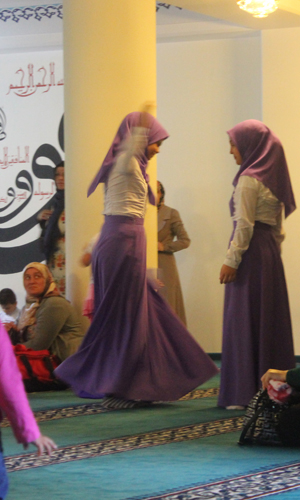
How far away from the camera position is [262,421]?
2830 millimetres

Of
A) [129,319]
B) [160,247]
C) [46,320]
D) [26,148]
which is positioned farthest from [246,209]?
[26,148]

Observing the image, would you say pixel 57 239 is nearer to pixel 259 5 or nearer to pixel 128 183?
pixel 128 183

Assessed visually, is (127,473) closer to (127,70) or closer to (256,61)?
(127,70)

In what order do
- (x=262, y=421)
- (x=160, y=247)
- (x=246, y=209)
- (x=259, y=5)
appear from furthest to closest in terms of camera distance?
(x=160, y=247), (x=259, y=5), (x=246, y=209), (x=262, y=421)

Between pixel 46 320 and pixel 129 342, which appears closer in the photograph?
pixel 129 342

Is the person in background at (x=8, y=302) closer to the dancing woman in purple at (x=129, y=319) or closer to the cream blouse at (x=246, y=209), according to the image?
the dancing woman in purple at (x=129, y=319)

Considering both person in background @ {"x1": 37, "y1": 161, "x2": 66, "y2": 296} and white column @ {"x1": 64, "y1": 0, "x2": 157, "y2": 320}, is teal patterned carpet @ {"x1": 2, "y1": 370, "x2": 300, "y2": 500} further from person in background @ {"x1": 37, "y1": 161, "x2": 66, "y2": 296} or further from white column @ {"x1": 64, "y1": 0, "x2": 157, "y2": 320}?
person in background @ {"x1": 37, "y1": 161, "x2": 66, "y2": 296}

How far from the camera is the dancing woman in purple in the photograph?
12.1 feet

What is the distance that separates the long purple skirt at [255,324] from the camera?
359 centimetres

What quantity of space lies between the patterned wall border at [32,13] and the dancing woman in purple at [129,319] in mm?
3207

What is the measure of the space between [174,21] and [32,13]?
1318 mm

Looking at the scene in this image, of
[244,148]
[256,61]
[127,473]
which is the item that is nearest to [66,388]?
[244,148]

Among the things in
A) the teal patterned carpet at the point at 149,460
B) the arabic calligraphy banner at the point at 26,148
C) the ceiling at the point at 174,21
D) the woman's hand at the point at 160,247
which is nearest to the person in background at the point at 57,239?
the woman's hand at the point at 160,247

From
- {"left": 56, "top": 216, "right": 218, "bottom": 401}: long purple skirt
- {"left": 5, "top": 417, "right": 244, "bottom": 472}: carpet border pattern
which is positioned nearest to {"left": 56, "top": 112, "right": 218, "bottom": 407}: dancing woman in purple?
{"left": 56, "top": 216, "right": 218, "bottom": 401}: long purple skirt
